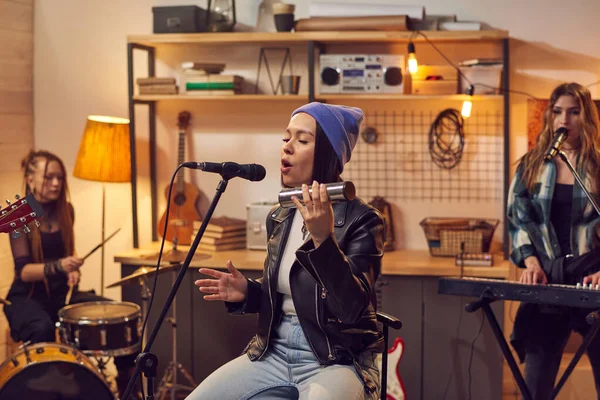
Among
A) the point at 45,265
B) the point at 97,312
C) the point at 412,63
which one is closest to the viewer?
the point at 97,312

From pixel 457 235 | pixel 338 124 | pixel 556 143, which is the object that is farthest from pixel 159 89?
pixel 556 143

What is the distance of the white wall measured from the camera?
4223 millimetres

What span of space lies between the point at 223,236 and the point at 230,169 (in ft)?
7.13

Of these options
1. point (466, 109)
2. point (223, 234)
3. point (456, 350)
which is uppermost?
point (466, 109)

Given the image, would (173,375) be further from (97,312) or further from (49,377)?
(49,377)

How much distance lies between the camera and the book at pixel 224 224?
169 inches

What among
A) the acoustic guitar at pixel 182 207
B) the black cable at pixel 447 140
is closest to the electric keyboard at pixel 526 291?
the black cable at pixel 447 140

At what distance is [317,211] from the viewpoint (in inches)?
79.0

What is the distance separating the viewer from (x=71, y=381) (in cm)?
323

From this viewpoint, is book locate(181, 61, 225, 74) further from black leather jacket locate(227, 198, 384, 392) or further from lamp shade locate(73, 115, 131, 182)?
black leather jacket locate(227, 198, 384, 392)

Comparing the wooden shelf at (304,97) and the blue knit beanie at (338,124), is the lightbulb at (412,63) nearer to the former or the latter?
the wooden shelf at (304,97)

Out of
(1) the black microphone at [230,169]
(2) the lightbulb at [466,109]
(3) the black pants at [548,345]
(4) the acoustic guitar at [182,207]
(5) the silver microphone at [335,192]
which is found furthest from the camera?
(4) the acoustic guitar at [182,207]

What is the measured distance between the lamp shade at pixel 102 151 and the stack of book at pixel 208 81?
1.33 feet

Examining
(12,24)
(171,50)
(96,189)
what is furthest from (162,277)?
(12,24)
